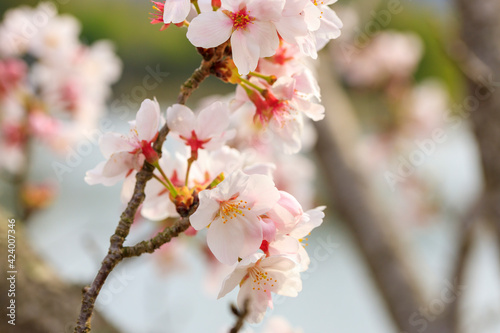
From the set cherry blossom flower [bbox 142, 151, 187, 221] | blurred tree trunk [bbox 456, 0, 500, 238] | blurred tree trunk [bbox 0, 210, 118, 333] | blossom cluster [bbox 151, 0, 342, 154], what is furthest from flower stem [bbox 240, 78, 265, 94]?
blurred tree trunk [bbox 456, 0, 500, 238]

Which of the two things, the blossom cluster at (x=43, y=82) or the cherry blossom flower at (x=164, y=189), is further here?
the blossom cluster at (x=43, y=82)

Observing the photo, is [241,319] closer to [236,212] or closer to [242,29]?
[236,212]

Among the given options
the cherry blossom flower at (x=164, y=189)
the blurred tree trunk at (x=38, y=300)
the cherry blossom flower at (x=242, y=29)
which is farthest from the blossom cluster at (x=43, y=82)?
the cherry blossom flower at (x=242, y=29)

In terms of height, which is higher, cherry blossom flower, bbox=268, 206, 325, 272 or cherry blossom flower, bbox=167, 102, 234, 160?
cherry blossom flower, bbox=167, 102, 234, 160

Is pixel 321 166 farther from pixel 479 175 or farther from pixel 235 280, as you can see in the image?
pixel 235 280

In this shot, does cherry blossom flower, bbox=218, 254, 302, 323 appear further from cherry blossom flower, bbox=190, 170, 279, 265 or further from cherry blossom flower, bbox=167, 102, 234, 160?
cherry blossom flower, bbox=167, 102, 234, 160

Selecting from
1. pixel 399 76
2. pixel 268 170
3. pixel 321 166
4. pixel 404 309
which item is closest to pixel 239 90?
pixel 268 170

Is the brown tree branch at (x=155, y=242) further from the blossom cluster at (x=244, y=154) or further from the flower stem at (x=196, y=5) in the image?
the flower stem at (x=196, y=5)

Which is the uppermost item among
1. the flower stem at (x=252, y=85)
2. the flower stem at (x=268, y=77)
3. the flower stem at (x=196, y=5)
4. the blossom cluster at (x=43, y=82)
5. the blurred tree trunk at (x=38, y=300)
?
the flower stem at (x=196, y=5)
